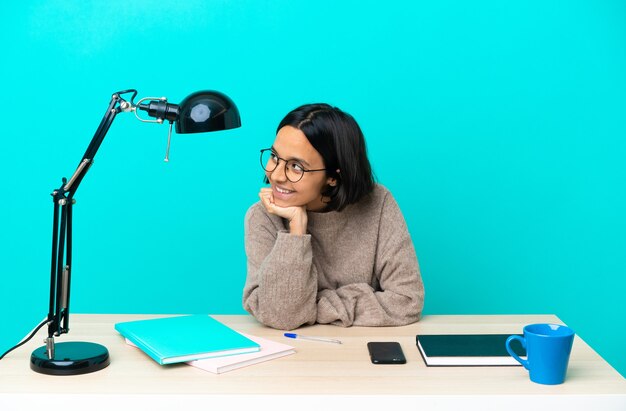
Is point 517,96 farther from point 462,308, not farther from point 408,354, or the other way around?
point 408,354

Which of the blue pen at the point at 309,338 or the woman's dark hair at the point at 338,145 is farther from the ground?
the woman's dark hair at the point at 338,145

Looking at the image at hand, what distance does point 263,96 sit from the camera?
11.7 ft

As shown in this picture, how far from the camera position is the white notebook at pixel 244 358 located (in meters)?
1.75

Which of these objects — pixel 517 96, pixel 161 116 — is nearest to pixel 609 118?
pixel 517 96

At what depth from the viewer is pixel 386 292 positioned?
2.26m

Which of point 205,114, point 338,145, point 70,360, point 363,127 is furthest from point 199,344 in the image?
point 363,127

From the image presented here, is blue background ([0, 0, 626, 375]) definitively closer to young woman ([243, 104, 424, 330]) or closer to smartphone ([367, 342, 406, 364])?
young woman ([243, 104, 424, 330])

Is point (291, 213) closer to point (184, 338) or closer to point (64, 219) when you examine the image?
point (184, 338)

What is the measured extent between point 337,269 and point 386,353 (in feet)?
1.95

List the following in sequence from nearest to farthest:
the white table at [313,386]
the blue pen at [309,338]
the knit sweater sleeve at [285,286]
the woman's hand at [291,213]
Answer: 1. the white table at [313,386]
2. the blue pen at [309,338]
3. the knit sweater sleeve at [285,286]
4. the woman's hand at [291,213]

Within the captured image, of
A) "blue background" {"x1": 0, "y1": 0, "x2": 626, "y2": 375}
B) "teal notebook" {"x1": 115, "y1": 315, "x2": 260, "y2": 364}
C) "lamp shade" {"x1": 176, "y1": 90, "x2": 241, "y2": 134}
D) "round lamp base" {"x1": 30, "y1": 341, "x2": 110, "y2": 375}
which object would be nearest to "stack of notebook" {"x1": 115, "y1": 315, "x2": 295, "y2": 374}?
"teal notebook" {"x1": 115, "y1": 315, "x2": 260, "y2": 364}

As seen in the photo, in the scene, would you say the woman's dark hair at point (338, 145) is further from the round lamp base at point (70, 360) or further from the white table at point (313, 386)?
the round lamp base at point (70, 360)

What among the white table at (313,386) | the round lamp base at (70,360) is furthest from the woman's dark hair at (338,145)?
the round lamp base at (70,360)

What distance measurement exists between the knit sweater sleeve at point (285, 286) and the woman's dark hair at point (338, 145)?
237 millimetres
